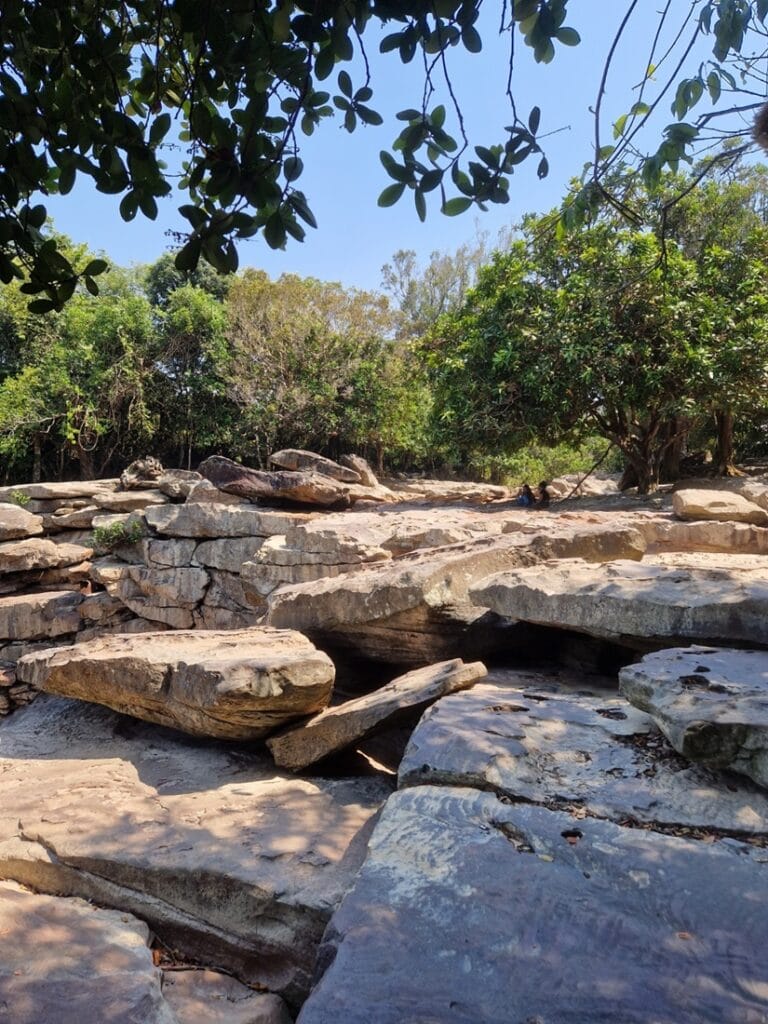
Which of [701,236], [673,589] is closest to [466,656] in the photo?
[673,589]

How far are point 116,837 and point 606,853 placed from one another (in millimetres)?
2172

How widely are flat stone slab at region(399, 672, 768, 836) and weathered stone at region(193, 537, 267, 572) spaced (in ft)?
26.9

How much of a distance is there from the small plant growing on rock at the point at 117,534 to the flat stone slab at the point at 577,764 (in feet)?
33.7

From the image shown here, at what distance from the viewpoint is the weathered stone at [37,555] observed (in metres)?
12.0

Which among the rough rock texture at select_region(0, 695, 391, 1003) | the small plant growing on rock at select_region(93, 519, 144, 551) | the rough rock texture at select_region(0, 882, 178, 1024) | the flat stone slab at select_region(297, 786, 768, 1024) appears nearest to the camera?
the flat stone slab at select_region(297, 786, 768, 1024)

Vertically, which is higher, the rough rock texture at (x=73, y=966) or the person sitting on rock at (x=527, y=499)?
the person sitting on rock at (x=527, y=499)

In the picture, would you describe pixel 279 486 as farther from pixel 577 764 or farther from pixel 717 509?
pixel 577 764

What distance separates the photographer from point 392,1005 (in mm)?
1560

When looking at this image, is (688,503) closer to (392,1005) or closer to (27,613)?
(392,1005)

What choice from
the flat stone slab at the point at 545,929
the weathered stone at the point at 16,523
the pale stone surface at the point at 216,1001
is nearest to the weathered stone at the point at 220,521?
the weathered stone at the point at 16,523

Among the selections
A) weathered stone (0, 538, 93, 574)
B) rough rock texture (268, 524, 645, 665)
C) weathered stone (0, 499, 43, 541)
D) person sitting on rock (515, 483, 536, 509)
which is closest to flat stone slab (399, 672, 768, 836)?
rough rock texture (268, 524, 645, 665)

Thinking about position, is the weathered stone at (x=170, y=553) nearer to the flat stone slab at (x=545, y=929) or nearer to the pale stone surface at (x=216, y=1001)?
the pale stone surface at (x=216, y=1001)

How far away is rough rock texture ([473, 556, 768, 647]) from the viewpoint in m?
3.26

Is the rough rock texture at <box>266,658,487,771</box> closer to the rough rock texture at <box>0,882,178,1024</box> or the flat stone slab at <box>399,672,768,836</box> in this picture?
the flat stone slab at <box>399,672,768,836</box>
